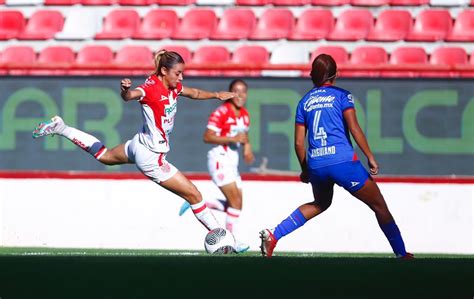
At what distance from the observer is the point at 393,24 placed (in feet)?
57.5

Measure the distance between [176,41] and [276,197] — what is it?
399 centimetres

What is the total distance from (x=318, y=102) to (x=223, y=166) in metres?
3.98

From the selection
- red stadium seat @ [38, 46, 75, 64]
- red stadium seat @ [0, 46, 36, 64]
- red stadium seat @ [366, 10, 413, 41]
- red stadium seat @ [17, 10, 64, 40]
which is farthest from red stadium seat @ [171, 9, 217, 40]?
red stadium seat @ [366, 10, 413, 41]

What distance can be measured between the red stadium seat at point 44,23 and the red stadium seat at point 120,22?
2.53ft

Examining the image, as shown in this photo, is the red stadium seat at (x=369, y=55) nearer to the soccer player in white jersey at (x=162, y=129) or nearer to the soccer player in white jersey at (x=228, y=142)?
the soccer player in white jersey at (x=228, y=142)

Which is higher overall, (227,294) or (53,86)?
(53,86)

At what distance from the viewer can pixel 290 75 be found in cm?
1473

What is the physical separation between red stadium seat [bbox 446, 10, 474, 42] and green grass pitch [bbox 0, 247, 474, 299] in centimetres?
969

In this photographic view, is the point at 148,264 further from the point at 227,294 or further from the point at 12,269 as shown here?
the point at 227,294

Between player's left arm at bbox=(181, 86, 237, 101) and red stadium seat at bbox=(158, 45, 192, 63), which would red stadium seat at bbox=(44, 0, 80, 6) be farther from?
player's left arm at bbox=(181, 86, 237, 101)

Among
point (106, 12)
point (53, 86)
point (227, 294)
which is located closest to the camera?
point (227, 294)

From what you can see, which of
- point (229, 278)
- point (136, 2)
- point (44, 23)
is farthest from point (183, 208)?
point (229, 278)

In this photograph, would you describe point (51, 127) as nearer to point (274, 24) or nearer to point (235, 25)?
point (235, 25)

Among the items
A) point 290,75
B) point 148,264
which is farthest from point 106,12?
point 148,264
